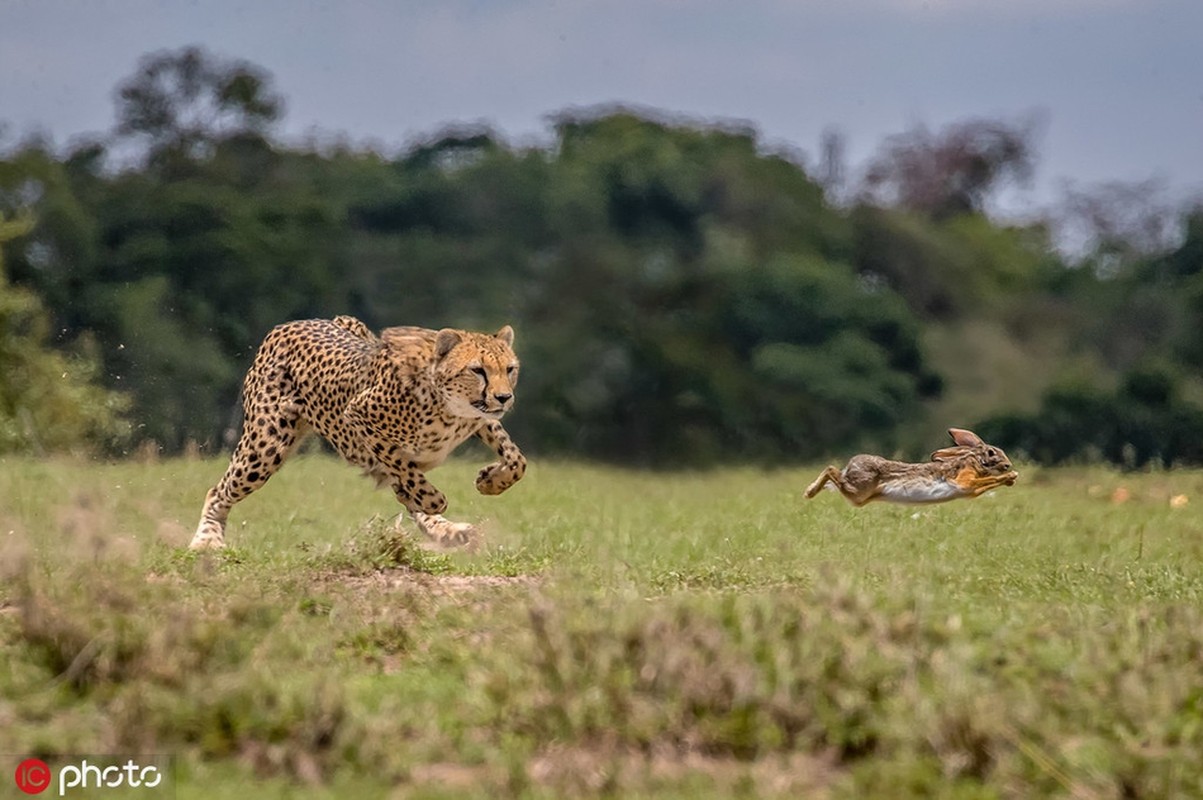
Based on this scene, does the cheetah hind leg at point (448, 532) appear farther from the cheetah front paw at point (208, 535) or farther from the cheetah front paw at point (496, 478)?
the cheetah front paw at point (208, 535)

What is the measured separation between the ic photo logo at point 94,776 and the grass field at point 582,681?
39mm

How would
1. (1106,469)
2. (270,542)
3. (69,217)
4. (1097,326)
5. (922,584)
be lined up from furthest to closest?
(69,217) → (1097,326) → (1106,469) → (270,542) → (922,584)

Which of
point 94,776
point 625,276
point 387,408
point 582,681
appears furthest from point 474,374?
point 625,276

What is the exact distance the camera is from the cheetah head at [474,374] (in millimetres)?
7719

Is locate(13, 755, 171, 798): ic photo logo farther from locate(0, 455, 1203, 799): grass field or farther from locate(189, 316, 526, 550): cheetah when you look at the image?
locate(189, 316, 526, 550): cheetah

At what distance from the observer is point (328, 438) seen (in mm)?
8406

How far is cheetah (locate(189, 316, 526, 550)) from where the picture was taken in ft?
25.6

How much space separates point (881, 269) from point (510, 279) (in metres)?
2.79

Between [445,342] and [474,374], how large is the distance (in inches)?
8.4

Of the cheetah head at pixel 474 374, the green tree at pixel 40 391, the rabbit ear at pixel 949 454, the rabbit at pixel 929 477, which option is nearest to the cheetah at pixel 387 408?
the cheetah head at pixel 474 374

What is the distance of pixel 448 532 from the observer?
25.3 ft

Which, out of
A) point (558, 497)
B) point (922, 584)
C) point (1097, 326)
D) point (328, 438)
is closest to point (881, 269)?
point (1097, 326)

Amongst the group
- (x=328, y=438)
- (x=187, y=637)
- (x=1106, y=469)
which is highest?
(x=187, y=637)

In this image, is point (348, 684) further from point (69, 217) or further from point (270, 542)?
point (69, 217)
